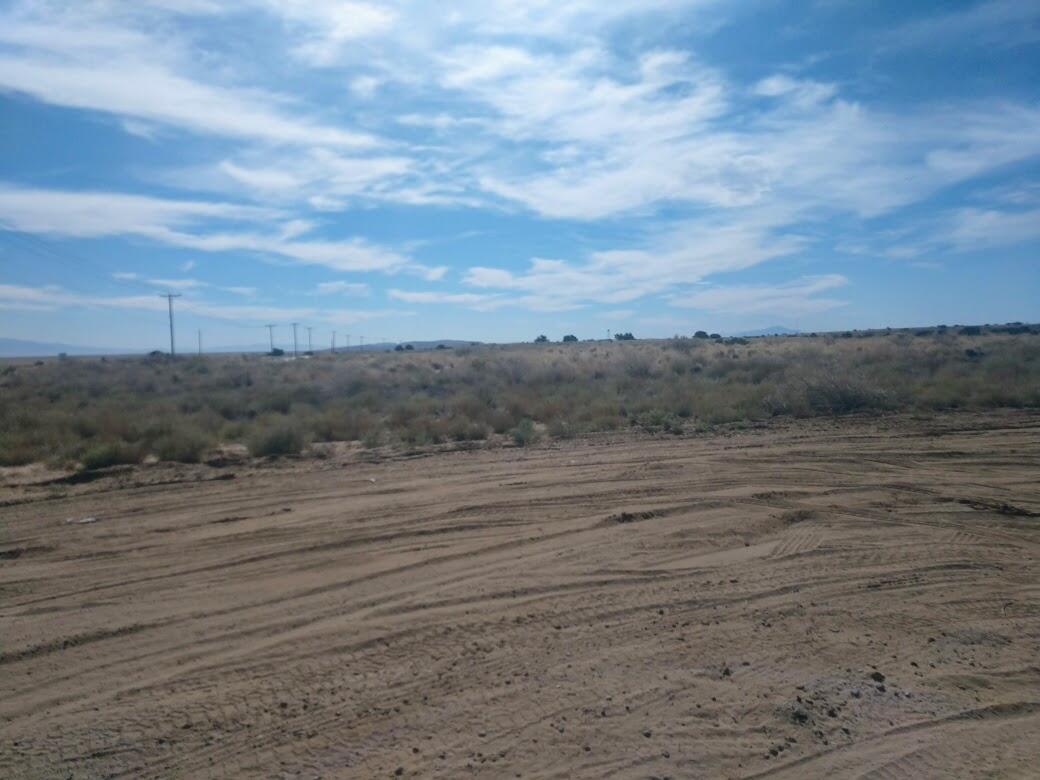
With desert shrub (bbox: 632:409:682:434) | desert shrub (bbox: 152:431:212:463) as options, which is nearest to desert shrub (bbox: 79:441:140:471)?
desert shrub (bbox: 152:431:212:463)

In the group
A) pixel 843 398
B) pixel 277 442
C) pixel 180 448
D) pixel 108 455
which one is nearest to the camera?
pixel 108 455

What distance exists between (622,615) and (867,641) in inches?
91.3

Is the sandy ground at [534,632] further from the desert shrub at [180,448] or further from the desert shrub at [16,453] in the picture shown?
the desert shrub at [16,453]

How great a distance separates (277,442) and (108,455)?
3.94m

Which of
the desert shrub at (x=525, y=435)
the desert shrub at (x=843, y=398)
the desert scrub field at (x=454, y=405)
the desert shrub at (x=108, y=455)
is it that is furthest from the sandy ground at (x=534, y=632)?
the desert shrub at (x=843, y=398)

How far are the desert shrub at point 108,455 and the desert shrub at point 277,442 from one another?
9.20ft

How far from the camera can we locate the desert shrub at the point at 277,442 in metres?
20.8

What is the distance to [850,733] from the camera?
596 cm

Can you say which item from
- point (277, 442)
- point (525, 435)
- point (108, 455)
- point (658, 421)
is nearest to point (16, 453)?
point (108, 455)

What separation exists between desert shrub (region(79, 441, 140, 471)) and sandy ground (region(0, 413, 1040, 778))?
4.18 m

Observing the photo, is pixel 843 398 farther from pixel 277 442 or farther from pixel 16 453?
pixel 16 453

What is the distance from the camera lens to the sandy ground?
5793mm

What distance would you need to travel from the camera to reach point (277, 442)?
2098 cm

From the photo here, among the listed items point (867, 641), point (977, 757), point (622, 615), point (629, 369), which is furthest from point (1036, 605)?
point (629, 369)
